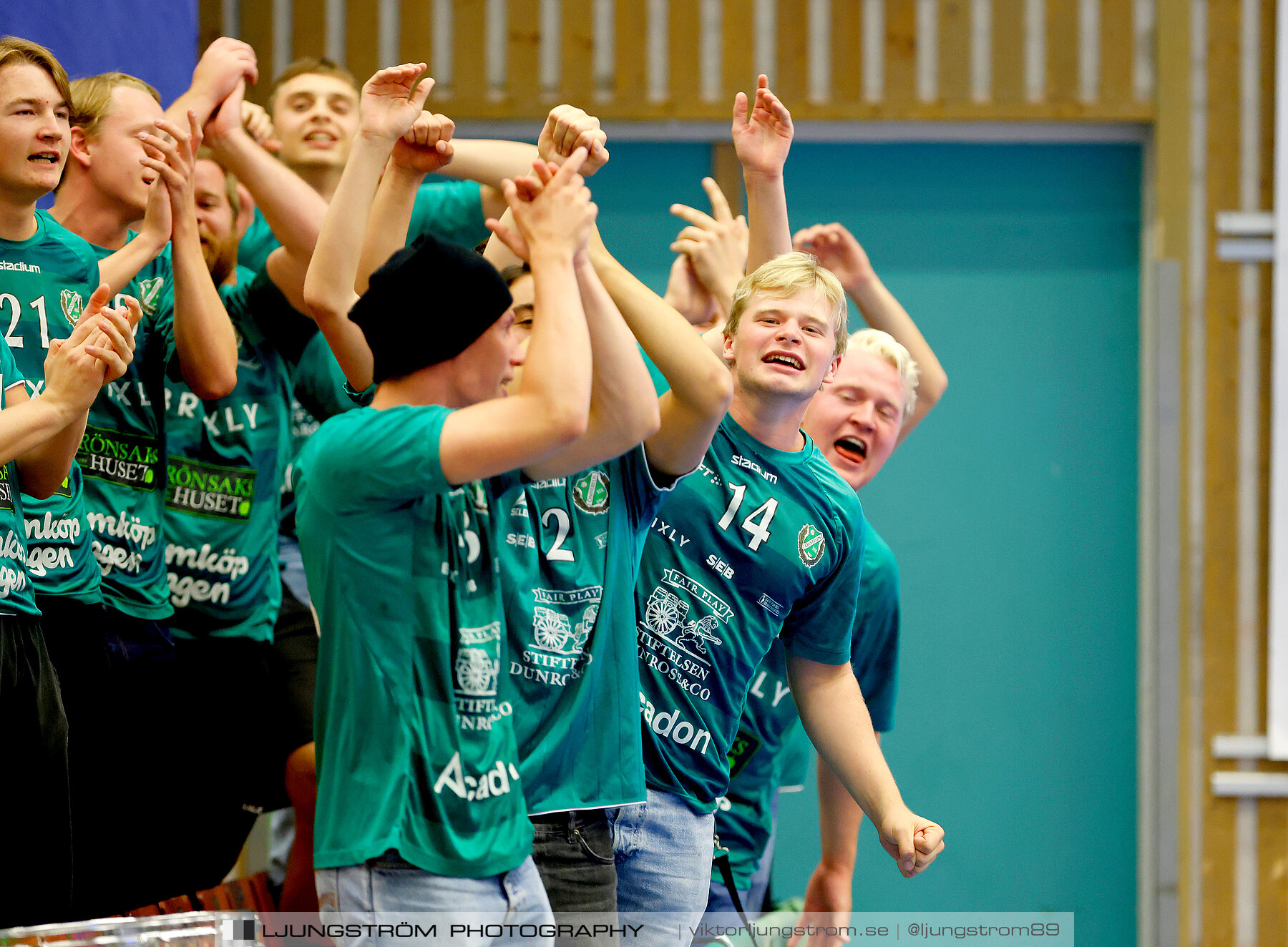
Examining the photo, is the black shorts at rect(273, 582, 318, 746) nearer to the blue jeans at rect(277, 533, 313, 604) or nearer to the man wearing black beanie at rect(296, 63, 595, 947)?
the blue jeans at rect(277, 533, 313, 604)

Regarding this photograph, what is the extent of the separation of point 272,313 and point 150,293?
0.95 feet

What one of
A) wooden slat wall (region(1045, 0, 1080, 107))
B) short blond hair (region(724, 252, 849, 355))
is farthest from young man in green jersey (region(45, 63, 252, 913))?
wooden slat wall (region(1045, 0, 1080, 107))

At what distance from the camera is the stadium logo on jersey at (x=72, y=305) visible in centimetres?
268

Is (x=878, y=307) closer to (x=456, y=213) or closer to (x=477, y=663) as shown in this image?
A: (x=456, y=213)

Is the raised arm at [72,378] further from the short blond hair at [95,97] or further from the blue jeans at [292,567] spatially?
the blue jeans at [292,567]

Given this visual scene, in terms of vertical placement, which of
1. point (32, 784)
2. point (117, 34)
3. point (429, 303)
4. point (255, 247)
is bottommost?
point (32, 784)

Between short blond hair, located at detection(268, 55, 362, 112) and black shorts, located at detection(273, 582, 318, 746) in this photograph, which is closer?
black shorts, located at detection(273, 582, 318, 746)

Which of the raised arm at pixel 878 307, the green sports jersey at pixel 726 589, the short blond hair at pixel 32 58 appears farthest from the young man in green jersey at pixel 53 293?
the raised arm at pixel 878 307

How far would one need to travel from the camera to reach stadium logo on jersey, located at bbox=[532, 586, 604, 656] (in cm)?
201

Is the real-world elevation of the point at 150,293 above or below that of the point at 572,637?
above

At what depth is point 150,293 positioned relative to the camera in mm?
3074

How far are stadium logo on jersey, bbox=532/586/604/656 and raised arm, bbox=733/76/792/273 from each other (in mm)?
1104

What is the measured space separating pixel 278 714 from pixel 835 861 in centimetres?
139

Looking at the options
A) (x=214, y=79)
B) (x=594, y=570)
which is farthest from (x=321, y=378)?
(x=594, y=570)
